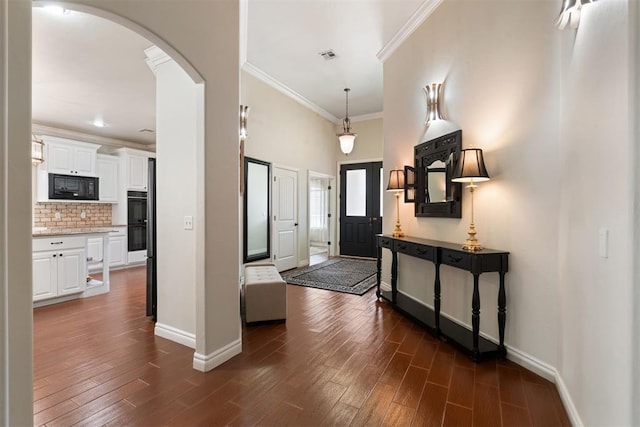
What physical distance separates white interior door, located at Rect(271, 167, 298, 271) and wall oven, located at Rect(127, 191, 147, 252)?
12.2ft

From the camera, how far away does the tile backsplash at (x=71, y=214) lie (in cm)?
605

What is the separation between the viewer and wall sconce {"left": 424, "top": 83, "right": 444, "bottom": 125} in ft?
10.9

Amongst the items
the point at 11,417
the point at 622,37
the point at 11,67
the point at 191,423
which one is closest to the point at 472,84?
the point at 622,37

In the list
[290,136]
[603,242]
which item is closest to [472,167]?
[603,242]

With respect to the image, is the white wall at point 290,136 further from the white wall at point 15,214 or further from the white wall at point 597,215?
the white wall at point 597,215

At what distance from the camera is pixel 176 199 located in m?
2.88

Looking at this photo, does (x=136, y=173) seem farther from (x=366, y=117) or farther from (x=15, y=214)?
(x=15, y=214)

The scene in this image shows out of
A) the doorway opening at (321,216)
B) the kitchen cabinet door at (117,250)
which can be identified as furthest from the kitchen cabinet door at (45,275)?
the doorway opening at (321,216)

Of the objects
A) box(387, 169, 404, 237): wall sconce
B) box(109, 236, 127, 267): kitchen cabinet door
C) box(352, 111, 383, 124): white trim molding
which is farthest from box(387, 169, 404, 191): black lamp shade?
box(109, 236, 127, 267): kitchen cabinet door

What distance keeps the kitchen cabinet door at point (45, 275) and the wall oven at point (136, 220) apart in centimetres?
309

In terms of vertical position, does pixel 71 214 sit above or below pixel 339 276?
above

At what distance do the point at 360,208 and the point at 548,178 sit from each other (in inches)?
214

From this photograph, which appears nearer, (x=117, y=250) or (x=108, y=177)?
(x=117, y=250)

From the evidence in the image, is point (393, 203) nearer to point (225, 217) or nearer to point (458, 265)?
point (458, 265)
